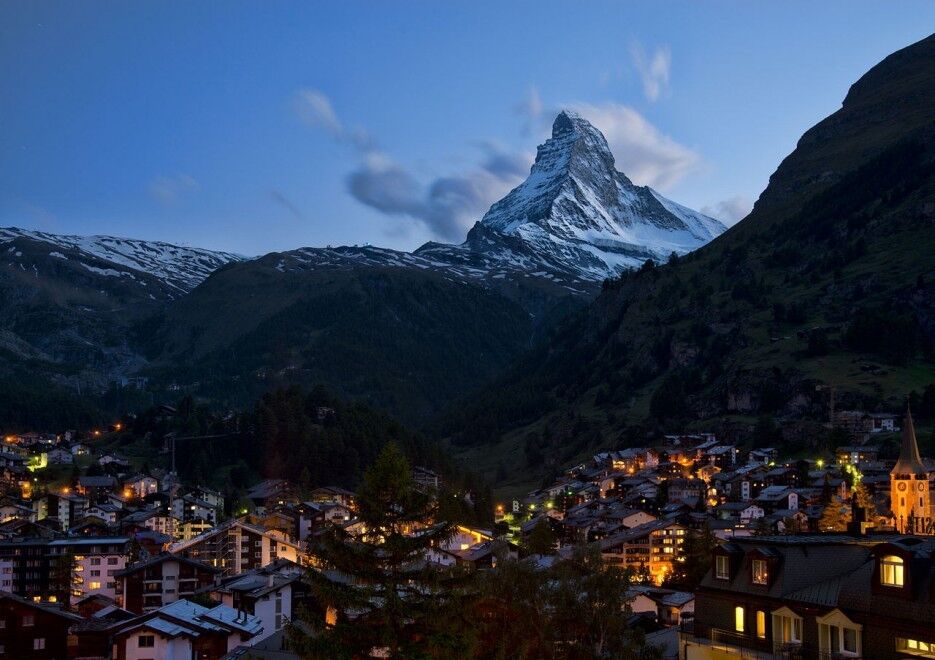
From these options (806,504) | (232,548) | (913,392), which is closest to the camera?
(232,548)

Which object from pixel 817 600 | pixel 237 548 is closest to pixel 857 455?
pixel 237 548

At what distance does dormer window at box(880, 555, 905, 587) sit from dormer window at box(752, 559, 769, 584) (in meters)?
4.08

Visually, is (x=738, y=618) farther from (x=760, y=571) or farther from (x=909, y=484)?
(x=909, y=484)

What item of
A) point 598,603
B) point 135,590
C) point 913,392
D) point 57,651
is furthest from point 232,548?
point 913,392

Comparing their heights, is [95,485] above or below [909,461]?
below

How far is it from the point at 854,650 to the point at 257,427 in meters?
147

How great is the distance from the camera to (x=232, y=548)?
9662 cm

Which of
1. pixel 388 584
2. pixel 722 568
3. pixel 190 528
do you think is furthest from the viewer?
pixel 190 528

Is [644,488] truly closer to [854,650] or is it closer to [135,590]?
[135,590]

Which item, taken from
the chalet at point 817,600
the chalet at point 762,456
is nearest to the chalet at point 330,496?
the chalet at point 762,456

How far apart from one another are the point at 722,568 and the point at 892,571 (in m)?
6.54

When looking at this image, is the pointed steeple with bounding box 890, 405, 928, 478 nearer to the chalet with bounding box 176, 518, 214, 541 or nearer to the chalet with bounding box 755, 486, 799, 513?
the chalet with bounding box 755, 486, 799, 513

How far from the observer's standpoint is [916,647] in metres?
23.9

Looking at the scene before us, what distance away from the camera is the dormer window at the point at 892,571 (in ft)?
80.6
